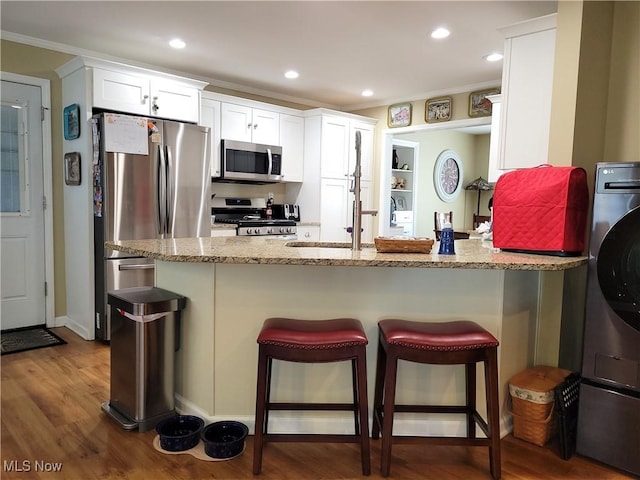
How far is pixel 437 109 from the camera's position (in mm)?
5195

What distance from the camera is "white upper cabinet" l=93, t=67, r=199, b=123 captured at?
145 inches

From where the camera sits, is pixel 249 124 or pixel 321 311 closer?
pixel 321 311

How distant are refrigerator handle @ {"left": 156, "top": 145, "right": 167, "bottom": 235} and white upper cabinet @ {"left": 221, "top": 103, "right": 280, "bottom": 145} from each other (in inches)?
45.6

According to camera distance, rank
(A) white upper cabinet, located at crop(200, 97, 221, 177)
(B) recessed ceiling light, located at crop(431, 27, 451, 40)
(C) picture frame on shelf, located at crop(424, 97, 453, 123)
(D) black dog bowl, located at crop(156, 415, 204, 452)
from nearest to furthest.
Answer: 1. (D) black dog bowl, located at crop(156, 415, 204, 452)
2. (B) recessed ceiling light, located at crop(431, 27, 451, 40)
3. (A) white upper cabinet, located at crop(200, 97, 221, 177)
4. (C) picture frame on shelf, located at crop(424, 97, 453, 123)

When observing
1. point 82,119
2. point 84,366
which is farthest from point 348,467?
point 82,119

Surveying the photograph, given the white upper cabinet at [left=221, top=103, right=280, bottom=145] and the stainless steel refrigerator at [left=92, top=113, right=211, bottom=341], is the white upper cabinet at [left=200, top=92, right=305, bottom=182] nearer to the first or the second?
the white upper cabinet at [left=221, top=103, right=280, bottom=145]

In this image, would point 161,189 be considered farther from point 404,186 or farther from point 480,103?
point 404,186

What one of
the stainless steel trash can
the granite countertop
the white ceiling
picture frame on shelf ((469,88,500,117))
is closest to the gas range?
the white ceiling

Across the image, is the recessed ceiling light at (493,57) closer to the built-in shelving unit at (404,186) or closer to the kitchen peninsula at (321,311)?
the kitchen peninsula at (321,311)

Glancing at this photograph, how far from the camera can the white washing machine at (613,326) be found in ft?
6.53

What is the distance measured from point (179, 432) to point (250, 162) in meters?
3.27

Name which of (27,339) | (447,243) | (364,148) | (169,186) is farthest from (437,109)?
(27,339)

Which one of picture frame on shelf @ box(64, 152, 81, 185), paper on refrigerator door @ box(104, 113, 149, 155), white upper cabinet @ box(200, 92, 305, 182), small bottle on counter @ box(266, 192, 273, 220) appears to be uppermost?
white upper cabinet @ box(200, 92, 305, 182)

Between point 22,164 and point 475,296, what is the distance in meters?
3.72
